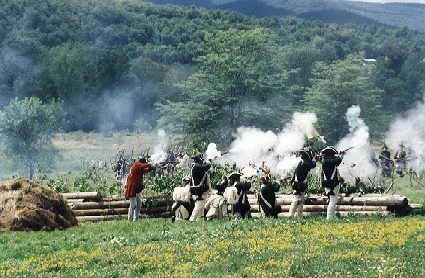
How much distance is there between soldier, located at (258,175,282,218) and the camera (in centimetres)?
2617

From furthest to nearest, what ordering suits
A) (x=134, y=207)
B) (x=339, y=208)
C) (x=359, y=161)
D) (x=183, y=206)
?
(x=359, y=161) → (x=134, y=207) → (x=183, y=206) → (x=339, y=208)

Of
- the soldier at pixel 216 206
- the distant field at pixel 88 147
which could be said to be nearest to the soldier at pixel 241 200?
the soldier at pixel 216 206

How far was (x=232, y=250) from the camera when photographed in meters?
18.0

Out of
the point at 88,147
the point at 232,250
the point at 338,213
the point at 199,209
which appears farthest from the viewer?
the point at 88,147

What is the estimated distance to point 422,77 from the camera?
143875 millimetres

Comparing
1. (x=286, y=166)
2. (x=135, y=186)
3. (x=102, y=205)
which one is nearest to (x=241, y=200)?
(x=135, y=186)

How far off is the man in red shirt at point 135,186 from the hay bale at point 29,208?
3.02m

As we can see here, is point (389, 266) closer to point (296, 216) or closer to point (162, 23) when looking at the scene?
point (296, 216)

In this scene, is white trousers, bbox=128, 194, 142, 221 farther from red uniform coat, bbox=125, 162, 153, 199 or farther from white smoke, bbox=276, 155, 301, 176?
white smoke, bbox=276, 155, 301, 176

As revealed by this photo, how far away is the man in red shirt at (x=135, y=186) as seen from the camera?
27656 millimetres

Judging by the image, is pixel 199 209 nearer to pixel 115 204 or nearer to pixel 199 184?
pixel 199 184

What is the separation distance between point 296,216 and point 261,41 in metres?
64.1

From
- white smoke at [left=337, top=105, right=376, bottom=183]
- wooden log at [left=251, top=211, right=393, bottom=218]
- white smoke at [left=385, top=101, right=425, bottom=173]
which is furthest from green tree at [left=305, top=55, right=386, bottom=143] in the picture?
wooden log at [left=251, top=211, right=393, bottom=218]

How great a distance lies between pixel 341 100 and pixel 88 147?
1056 inches
